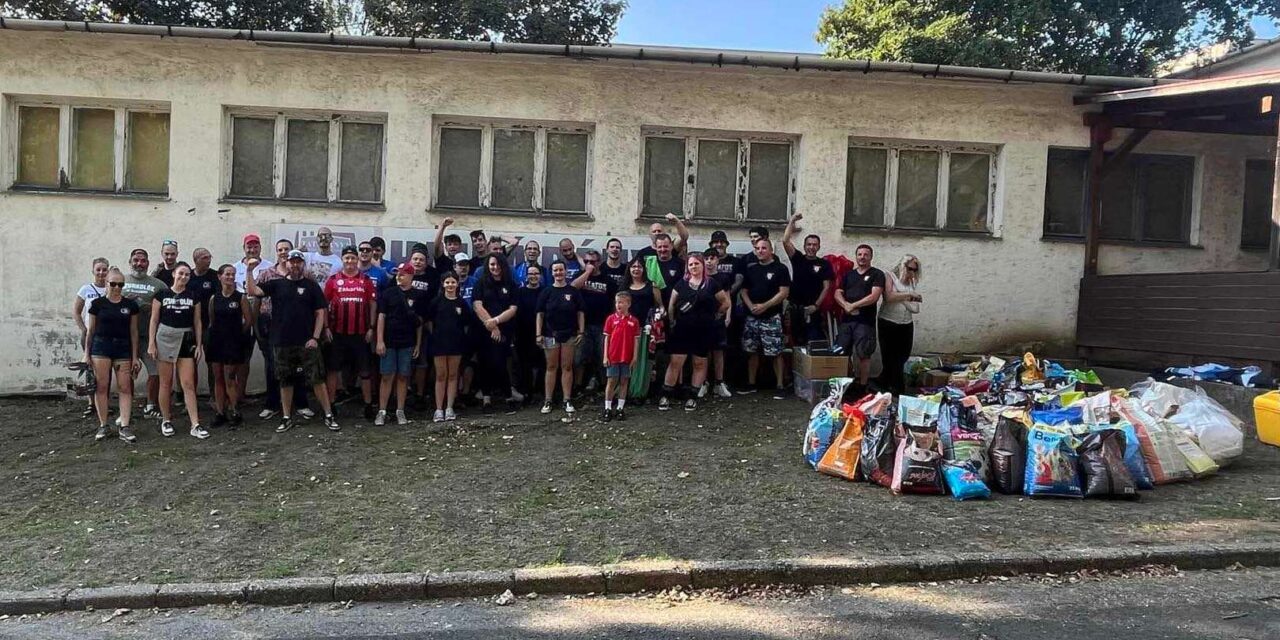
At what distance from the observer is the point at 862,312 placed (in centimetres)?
901

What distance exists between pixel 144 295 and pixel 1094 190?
11529 millimetres

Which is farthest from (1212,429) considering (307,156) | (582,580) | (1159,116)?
(307,156)

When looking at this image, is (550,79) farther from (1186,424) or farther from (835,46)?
(835,46)

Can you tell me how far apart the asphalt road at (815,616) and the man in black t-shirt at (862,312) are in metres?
4.39

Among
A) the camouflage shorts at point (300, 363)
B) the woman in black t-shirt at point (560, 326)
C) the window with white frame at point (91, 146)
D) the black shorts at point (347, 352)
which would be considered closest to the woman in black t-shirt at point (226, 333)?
the camouflage shorts at point (300, 363)

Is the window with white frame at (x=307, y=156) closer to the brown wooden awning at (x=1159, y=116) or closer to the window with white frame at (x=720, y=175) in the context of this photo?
the window with white frame at (x=720, y=175)

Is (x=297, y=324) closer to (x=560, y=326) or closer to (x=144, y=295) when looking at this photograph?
(x=144, y=295)

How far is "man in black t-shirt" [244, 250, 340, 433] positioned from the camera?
8.16 meters

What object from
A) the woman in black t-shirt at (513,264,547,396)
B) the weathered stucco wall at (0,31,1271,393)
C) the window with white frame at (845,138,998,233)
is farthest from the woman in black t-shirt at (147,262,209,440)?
the window with white frame at (845,138,998,233)

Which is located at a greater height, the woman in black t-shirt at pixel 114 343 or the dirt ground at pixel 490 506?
the woman in black t-shirt at pixel 114 343

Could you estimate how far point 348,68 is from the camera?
10062mm

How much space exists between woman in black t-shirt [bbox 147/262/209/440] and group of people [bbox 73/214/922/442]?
0.05ft

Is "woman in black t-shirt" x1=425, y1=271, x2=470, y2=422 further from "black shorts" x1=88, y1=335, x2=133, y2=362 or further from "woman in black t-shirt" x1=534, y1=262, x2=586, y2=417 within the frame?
"black shorts" x1=88, y1=335, x2=133, y2=362

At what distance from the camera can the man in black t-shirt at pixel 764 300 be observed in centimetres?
916
